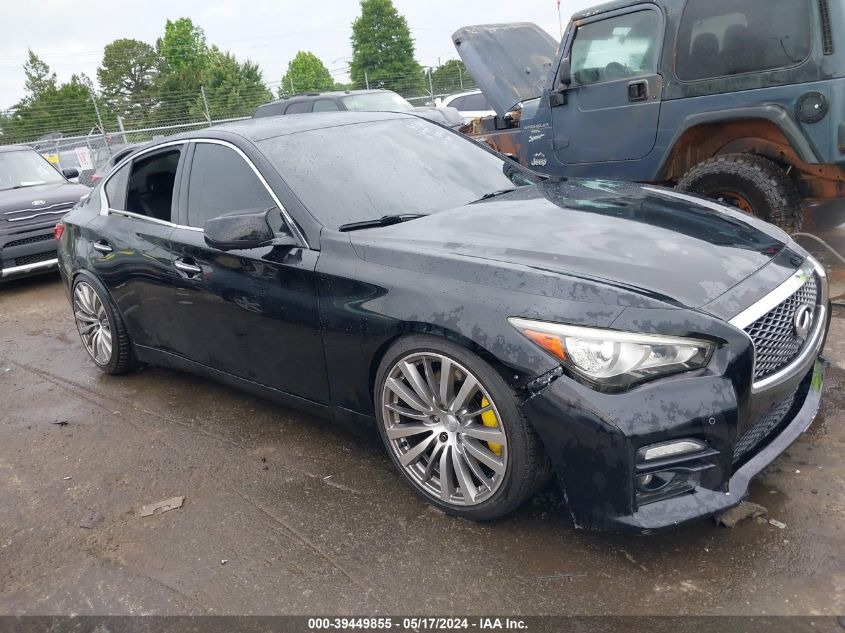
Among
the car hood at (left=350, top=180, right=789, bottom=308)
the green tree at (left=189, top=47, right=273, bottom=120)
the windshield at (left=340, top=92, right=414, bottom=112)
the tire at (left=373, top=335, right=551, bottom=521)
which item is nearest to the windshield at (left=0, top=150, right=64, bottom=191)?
the windshield at (left=340, top=92, right=414, bottom=112)

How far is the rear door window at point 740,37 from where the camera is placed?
4.90m

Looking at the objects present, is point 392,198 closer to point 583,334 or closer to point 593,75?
point 583,334

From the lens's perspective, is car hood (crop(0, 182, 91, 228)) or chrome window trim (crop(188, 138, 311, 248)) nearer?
chrome window trim (crop(188, 138, 311, 248))

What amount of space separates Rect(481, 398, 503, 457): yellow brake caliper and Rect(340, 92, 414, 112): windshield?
10865 millimetres

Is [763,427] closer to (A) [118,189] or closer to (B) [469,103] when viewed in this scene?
(A) [118,189]

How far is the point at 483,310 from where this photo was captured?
2.63 meters

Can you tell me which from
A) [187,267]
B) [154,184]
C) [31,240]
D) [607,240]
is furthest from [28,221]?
[607,240]

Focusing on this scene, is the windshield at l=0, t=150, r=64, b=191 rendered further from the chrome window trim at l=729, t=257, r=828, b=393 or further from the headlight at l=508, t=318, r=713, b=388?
the chrome window trim at l=729, t=257, r=828, b=393

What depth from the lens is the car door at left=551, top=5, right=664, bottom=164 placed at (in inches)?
224

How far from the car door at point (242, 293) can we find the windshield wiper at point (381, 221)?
7.6 inches

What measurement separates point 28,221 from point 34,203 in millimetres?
252

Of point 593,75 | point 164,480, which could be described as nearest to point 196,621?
point 164,480

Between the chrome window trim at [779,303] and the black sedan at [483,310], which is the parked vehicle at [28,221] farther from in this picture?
the chrome window trim at [779,303]

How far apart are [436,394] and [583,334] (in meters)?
0.67
